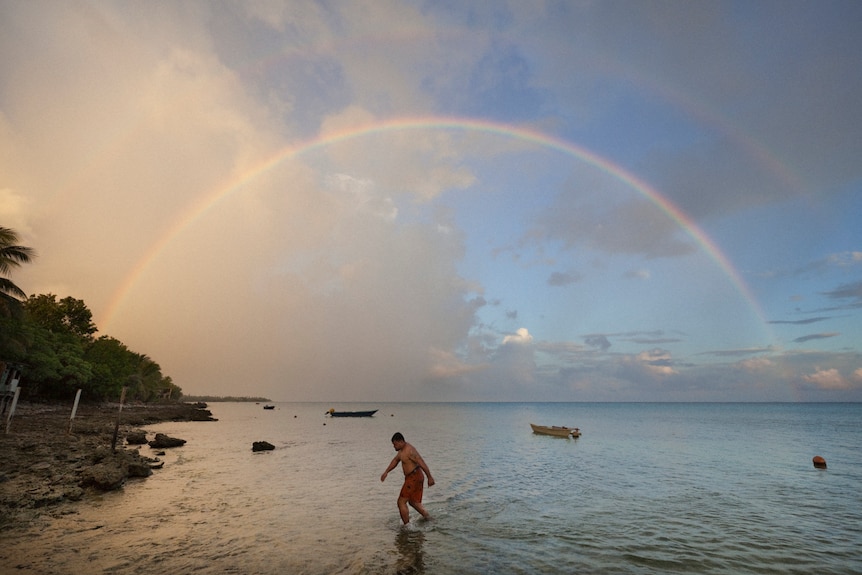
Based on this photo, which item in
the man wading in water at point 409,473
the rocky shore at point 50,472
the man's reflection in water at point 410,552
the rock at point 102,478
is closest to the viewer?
the man's reflection in water at point 410,552

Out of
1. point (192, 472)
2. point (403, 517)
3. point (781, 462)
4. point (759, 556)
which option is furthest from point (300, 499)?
point (781, 462)

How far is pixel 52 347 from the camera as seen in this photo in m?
54.6

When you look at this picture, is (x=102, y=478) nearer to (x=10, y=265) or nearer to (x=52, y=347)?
A: (x=10, y=265)

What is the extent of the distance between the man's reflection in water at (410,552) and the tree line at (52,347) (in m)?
34.0

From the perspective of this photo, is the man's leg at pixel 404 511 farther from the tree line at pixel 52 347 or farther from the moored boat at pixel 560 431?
the moored boat at pixel 560 431

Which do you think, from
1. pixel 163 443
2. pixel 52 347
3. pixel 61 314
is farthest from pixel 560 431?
pixel 61 314

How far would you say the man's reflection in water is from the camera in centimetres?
950

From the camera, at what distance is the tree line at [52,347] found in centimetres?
3041

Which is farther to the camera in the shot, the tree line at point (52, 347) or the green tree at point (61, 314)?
the green tree at point (61, 314)

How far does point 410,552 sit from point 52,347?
216ft

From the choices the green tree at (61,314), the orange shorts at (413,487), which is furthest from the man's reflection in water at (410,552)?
the green tree at (61,314)

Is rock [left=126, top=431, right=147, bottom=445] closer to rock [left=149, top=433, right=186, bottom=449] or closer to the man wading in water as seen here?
rock [left=149, top=433, right=186, bottom=449]

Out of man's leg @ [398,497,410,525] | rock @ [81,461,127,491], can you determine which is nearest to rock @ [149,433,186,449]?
rock @ [81,461,127,491]

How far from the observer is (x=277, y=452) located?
35.2 m
